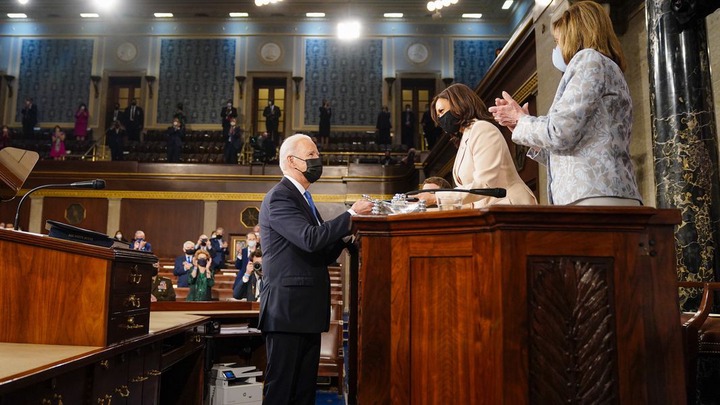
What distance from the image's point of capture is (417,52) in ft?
52.7

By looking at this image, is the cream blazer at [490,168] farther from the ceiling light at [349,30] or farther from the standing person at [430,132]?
the ceiling light at [349,30]

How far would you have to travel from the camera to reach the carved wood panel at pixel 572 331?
1.33 meters

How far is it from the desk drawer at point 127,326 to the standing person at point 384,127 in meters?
12.6

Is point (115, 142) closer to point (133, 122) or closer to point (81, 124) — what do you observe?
point (133, 122)

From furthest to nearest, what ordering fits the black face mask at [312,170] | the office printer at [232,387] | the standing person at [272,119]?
the standing person at [272,119] < the office printer at [232,387] < the black face mask at [312,170]

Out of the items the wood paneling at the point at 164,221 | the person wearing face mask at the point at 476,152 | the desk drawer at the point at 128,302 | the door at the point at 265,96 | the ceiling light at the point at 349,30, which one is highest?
the ceiling light at the point at 349,30

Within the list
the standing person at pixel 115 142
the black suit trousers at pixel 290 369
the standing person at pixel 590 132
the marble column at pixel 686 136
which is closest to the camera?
the standing person at pixel 590 132

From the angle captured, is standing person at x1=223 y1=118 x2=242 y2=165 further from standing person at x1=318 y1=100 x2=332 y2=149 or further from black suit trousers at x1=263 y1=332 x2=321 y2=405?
black suit trousers at x1=263 y1=332 x2=321 y2=405

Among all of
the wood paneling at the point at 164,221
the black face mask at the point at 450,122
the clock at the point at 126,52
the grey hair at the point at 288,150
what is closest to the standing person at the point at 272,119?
the wood paneling at the point at 164,221

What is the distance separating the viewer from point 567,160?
5.42ft

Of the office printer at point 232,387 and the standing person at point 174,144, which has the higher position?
the standing person at point 174,144

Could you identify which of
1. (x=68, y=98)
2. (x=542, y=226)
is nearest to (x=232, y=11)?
(x=68, y=98)

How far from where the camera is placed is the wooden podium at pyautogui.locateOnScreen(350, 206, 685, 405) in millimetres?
1333

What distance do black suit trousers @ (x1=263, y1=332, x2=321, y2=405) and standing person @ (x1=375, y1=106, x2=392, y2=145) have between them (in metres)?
12.6
